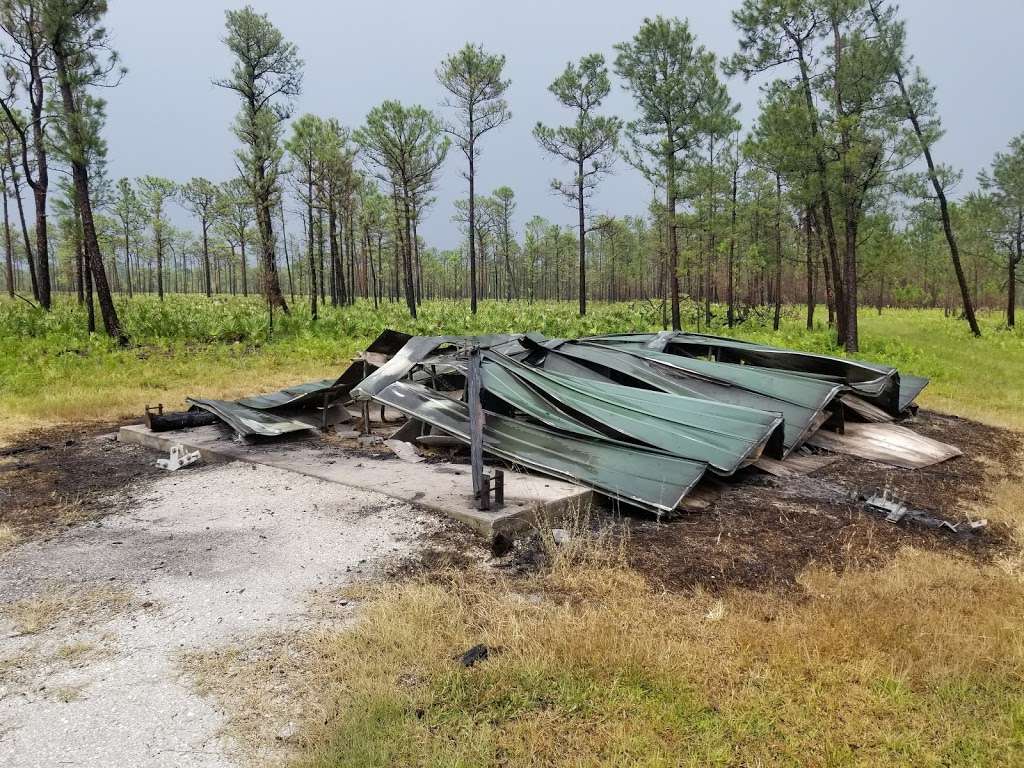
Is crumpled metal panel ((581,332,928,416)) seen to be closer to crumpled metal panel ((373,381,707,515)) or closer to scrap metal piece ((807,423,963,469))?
scrap metal piece ((807,423,963,469))

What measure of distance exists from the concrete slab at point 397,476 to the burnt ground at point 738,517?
0.22 m

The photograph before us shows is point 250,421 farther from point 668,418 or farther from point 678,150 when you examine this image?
point 678,150

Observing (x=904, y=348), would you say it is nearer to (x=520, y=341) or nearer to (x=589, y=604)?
(x=520, y=341)

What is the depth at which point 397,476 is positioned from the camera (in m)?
6.10

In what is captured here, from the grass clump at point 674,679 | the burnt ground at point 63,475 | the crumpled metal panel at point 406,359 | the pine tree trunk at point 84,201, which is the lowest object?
the grass clump at point 674,679

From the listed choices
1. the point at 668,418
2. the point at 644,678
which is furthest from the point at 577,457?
the point at 644,678

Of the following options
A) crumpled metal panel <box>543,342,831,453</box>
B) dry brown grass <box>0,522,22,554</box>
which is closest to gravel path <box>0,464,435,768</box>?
Answer: dry brown grass <box>0,522,22,554</box>

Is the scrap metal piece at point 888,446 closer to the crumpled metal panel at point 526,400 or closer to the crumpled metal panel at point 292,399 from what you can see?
the crumpled metal panel at point 526,400

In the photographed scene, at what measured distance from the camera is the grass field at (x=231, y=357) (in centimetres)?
1064

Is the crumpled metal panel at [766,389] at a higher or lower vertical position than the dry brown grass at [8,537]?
higher

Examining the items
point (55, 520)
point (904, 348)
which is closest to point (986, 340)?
point (904, 348)

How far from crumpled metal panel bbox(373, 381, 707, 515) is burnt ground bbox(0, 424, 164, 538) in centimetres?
285

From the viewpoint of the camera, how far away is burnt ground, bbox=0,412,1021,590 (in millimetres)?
4355

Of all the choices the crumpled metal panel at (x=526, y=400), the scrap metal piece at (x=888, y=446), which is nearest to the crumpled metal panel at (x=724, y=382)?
the scrap metal piece at (x=888, y=446)
